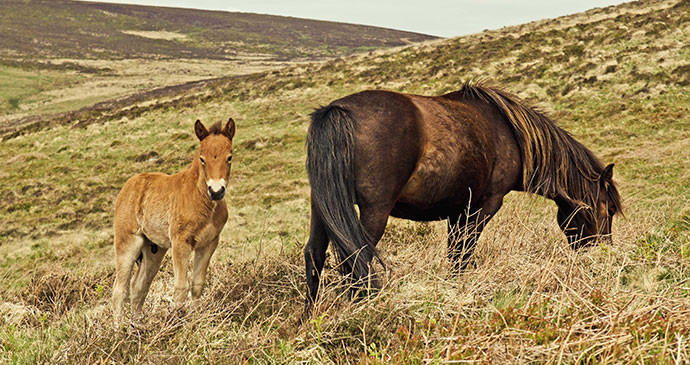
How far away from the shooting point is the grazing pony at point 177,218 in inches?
177

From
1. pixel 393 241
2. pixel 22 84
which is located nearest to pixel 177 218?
pixel 393 241

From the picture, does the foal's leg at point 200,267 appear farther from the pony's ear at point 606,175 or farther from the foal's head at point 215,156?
the pony's ear at point 606,175

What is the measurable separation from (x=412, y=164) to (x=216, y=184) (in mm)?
1592

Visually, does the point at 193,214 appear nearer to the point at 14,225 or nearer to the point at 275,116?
the point at 14,225

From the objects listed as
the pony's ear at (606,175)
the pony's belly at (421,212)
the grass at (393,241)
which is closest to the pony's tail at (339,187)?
the grass at (393,241)

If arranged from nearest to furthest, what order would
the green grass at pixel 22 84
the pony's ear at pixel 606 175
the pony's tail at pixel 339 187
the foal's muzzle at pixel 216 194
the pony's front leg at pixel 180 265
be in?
the pony's tail at pixel 339 187 < the foal's muzzle at pixel 216 194 < the pony's front leg at pixel 180 265 < the pony's ear at pixel 606 175 < the green grass at pixel 22 84

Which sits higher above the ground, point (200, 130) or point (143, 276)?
point (200, 130)

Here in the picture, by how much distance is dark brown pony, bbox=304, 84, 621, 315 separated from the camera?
3.96 metres

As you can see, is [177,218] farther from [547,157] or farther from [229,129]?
[547,157]

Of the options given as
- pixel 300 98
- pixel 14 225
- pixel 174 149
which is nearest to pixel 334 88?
pixel 300 98

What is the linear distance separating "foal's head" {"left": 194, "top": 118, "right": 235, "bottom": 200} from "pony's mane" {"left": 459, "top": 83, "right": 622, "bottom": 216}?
228 centimetres

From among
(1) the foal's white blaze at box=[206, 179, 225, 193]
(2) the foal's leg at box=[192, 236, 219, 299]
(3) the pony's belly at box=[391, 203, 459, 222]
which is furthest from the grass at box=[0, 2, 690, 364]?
(1) the foal's white blaze at box=[206, 179, 225, 193]

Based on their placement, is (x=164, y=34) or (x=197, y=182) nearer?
(x=197, y=182)

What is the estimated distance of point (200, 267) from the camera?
189 inches
